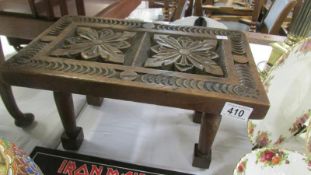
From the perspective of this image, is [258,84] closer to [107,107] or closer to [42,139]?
[107,107]

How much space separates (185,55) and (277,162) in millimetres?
385

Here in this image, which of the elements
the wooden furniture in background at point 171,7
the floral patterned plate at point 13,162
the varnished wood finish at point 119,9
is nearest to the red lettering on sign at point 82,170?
the floral patterned plate at point 13,162

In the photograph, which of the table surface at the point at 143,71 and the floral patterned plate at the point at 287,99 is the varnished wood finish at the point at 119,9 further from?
the floral patterned plate at the point at 287,99

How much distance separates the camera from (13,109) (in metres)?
0.94

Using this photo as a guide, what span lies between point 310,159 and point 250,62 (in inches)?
11.7

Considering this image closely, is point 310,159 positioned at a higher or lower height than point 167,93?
lower

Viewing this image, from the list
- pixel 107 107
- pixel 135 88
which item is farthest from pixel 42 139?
pixel 135 88

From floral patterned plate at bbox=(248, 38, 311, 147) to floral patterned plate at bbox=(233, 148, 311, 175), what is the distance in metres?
0.15

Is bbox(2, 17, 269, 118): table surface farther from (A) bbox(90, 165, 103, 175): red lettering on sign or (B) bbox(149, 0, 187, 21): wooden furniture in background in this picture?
(B) bbox(149, 0, 187, 21): wooden furniture in background

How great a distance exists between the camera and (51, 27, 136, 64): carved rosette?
0.71m

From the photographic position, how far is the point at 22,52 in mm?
703

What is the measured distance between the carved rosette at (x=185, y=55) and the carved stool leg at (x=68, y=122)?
277 mm

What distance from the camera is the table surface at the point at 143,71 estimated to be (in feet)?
1.96

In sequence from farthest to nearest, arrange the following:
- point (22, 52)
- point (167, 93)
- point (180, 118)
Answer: point (180, 118)
point (22, 52)
point (167, 93)
